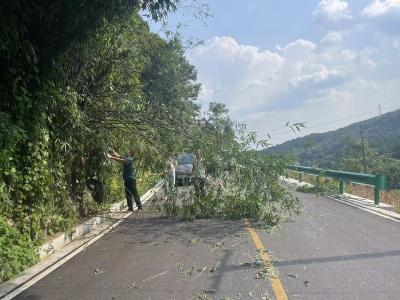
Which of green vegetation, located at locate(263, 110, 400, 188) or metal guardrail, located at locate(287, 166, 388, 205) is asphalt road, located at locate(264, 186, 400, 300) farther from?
green vegetation, located at locate(263, 110, 400, 188)

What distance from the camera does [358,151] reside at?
49781mm

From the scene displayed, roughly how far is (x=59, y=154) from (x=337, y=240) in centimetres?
594

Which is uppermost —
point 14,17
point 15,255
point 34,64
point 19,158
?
point 14,17

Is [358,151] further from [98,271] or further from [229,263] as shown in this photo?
[98,271]

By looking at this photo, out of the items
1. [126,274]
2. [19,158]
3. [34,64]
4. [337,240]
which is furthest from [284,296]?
[34,64]

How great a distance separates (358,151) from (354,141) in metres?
1.00

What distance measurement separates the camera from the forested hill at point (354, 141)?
4709 centimetres

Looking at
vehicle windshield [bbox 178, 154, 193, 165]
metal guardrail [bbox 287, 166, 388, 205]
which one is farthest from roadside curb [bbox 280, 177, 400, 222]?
vehicle windshield [bbox 178, 154, 193, 165]

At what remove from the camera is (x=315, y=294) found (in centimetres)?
650

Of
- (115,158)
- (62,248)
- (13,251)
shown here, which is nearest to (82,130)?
(115,158)

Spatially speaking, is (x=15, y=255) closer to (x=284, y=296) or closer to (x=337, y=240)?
(x=284, y=296)

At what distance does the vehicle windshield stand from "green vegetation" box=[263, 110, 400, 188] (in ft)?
6.39

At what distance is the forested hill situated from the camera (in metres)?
47.1

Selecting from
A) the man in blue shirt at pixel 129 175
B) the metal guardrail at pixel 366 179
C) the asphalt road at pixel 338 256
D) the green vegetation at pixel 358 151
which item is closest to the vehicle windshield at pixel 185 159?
the man in blue shirt at pixel 129 175
